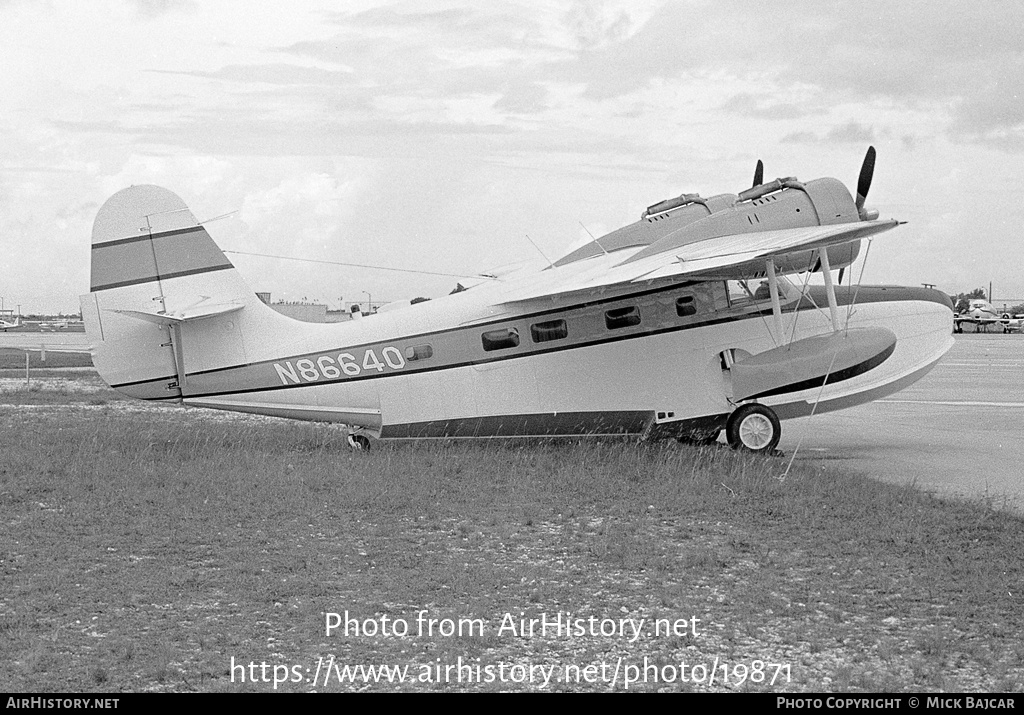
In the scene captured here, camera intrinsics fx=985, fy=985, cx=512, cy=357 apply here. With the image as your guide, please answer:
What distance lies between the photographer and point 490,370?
13578 millimetres

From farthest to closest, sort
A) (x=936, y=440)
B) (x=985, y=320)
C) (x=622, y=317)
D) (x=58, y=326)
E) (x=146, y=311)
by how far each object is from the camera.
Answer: (x=58, y=326) < (x=985, y=320) < (x=936, y=440) < (x=622, y=317) < (x=146, y=311)

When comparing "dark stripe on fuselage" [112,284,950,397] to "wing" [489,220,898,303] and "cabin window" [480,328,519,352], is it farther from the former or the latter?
"wing" [489,220,898,303]

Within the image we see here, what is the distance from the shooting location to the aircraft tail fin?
1377 centimetres

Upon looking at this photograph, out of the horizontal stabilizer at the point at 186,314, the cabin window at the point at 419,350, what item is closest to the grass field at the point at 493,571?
the cabin window at the point at 419,350

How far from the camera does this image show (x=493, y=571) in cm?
777

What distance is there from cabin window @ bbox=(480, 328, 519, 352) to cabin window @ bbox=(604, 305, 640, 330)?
1.32m

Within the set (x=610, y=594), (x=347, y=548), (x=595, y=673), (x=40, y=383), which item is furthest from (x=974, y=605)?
(x=40, y=383)

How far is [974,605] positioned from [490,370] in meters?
7.78

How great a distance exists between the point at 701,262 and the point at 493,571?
575 cm

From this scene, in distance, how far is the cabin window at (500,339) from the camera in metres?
13.6

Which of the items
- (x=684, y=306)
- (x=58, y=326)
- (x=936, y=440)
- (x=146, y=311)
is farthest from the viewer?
(x=58, y=326)

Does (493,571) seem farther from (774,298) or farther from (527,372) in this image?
(774,298)

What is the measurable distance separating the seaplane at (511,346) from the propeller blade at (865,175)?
0.48 meters

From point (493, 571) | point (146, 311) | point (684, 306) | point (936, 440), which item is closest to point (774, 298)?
point (684, 306)
